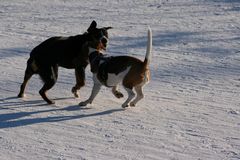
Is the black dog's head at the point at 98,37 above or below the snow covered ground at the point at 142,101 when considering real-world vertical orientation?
above

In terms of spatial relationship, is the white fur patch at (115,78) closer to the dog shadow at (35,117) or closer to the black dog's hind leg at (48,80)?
the dog shadow at (35,117)

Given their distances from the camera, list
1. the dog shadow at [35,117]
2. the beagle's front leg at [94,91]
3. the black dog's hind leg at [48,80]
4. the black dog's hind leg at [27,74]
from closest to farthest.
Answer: the dog shadow at [35,117] → the beagle's front leg at [94,91] → the black dog's hind leg at [48,80] → the black dog's hind leg at [27,74]

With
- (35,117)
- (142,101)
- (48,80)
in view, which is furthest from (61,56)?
(142,101)

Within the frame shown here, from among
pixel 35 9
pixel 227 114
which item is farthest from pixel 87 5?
pixel 227 114

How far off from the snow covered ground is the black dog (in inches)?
15.2

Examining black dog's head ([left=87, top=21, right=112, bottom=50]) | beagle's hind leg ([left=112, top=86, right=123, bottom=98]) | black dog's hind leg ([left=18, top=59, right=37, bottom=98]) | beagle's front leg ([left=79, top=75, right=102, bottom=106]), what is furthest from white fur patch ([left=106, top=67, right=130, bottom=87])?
black dog's hind leg ([left=18, top=59, right=37, bottom=98])

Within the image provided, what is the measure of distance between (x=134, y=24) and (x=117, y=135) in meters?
7.53

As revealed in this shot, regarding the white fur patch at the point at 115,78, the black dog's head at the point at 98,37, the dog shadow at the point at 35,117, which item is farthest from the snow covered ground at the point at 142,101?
the black dog's head at the point at 98,37

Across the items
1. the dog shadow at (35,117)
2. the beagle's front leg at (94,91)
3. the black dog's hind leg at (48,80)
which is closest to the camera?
the dog shadow at (35,117)

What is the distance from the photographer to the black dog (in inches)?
326

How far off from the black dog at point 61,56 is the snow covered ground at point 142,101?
387mm

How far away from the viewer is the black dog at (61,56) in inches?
326

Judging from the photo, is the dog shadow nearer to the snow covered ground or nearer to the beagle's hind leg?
the snow covered ground

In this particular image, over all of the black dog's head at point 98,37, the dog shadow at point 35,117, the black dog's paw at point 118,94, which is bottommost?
the dog shadow at point 35,117
